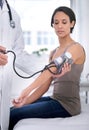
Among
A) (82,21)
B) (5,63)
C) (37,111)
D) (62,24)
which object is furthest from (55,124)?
(82,21)

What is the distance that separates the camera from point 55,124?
3.93 feet

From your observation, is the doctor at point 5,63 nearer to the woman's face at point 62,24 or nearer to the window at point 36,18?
the woman's face at point 62,24

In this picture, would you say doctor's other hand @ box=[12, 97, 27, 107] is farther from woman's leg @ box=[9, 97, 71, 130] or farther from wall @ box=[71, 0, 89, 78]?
wall @ box=[71, 0, 89, 78]

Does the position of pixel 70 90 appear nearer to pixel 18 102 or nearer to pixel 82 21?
pixel 18 102

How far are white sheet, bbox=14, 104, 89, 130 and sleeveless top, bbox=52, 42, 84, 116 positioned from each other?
6cm

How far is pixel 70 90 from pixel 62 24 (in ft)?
1.19

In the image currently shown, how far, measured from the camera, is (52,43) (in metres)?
3.11

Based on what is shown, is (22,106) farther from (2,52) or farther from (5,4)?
(5,4)

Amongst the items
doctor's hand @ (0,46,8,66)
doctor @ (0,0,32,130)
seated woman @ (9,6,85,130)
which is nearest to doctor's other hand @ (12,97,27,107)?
seated woman @ (9,6,85,130)

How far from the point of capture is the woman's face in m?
1.38

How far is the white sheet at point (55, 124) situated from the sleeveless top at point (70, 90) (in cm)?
6

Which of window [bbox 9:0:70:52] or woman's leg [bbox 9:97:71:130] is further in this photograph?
window [bbox 9:0:70:52]

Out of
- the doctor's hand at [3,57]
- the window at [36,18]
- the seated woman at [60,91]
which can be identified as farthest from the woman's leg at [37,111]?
the window at [36,18]

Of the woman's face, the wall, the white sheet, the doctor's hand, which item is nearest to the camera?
the doctor's hand
